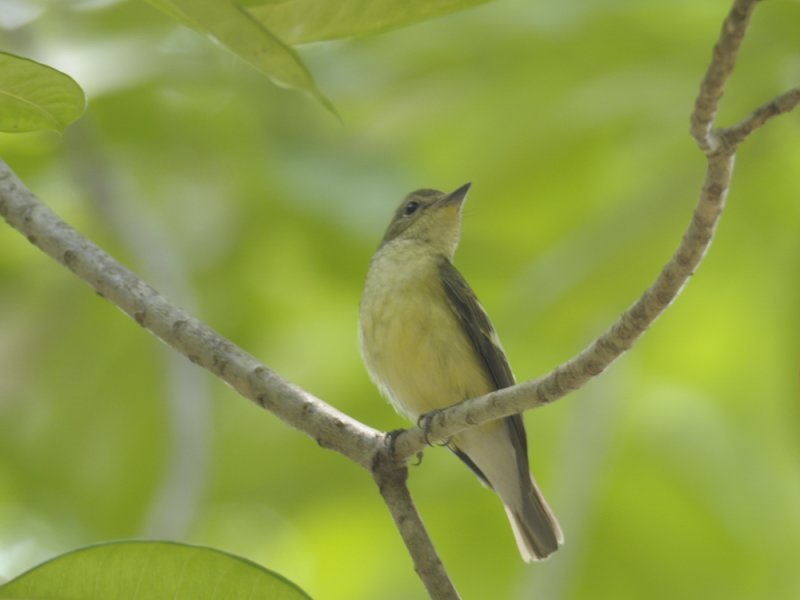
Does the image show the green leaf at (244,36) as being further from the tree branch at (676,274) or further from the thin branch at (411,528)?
the thin branch at (411,528)

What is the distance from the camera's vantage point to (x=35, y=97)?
275 cm

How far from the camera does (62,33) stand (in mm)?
5324

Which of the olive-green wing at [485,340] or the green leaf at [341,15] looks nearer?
the green leaf at [341,15]

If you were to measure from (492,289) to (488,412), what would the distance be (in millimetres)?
3392

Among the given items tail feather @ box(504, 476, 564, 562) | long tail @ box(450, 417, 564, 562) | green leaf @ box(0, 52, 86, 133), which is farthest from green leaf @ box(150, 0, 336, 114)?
tail feather @ box(504, 476, 564, 562)

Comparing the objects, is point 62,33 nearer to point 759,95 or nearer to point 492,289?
point 492,289

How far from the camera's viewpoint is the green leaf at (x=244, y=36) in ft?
8.66

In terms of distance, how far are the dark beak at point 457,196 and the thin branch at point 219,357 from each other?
230cm

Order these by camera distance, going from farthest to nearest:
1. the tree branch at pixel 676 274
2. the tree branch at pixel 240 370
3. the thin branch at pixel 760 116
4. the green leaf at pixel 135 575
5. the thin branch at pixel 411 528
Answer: the tree branch at pixel 240 370 < the thin branch at pixel 411 528 < the green leaf at pixel 135 575 < the thin branch at pixel 760 116 < the tree branch at pixel 676 274

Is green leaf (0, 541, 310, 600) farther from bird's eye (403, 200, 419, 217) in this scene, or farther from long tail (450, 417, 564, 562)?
bird's eye (403, 200, 419, 217)

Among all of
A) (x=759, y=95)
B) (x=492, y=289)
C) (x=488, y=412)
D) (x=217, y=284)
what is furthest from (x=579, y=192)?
(x=488, y=412)

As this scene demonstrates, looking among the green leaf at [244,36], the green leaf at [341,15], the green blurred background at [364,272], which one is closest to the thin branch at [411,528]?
the green leaf at [244,36]

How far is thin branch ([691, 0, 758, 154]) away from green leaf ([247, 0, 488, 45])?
627mm

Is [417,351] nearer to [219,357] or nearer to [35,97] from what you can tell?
[219,357]
